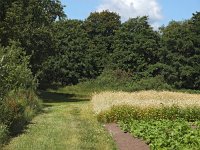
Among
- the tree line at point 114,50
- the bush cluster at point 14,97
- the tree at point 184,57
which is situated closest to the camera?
the bush cluster at point 14,97

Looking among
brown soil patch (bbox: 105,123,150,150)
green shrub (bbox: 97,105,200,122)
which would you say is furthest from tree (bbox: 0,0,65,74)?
brown soil patch (bbox: 105,123,150,150)

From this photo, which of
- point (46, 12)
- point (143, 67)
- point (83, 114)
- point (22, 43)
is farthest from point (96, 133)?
point (143, 67)

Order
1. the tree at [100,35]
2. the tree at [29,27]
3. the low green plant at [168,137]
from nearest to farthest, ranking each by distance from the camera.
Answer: the low green plant at [168,137], the tree at [29,27], the tree at [100,35]

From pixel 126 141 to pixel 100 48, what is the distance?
175ft

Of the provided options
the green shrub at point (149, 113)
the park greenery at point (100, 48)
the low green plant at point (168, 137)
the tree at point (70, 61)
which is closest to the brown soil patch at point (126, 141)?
the low green plant at point (168, 137)

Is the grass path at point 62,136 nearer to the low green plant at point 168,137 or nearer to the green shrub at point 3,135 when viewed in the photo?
the green shrub at point 3,135

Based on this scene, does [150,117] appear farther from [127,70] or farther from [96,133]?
[127,70]

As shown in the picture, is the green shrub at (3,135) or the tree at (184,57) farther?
the tree at (184,57)

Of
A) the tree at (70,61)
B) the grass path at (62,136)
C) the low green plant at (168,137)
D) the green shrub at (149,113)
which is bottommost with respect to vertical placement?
the grass path at (62,136)

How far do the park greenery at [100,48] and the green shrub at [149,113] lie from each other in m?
8.20

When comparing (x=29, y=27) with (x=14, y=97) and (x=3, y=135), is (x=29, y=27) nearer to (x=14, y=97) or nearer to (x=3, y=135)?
(x=14, y=97)

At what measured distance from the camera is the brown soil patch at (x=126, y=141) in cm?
1343

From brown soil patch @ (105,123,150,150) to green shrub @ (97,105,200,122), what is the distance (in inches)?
143

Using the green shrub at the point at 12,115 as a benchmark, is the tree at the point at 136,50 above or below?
above
